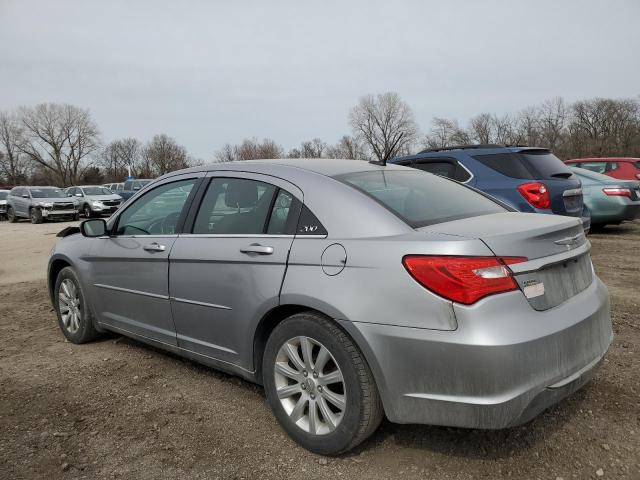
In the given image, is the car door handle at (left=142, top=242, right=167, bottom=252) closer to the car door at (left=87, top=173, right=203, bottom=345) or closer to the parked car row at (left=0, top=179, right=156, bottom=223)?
the car door at (left=87, top=173, right=203, bottom=345)

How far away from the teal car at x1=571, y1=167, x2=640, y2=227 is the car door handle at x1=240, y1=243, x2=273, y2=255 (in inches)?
344

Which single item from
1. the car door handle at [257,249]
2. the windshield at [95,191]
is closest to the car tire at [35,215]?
the windshield at [95,191]

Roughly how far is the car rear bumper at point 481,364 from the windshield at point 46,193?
→ 78.3 ft

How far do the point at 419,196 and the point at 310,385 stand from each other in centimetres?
126

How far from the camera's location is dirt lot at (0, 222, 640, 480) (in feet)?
8.17

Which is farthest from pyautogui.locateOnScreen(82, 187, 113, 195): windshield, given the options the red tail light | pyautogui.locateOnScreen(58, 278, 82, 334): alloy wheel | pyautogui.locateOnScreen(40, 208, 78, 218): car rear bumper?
the red tail light

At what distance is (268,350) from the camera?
277cm

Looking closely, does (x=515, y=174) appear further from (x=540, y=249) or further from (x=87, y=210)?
(x=87, y=210)

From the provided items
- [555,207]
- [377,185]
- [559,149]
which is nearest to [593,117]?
[559,149]

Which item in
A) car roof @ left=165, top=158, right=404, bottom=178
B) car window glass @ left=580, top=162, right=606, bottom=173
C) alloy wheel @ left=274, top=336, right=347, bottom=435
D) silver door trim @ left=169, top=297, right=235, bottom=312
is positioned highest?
car roof @ left=165, top=158, right=404, bottom=178

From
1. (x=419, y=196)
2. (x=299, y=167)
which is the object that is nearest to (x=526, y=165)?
(x=419, y=196)

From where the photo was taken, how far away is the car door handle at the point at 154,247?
11.4 ft

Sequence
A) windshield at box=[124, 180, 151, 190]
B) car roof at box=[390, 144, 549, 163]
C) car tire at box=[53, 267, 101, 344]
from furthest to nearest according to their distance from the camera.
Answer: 1. windshield at box=[124, 180, 151, 190]
2. car roof at box=[390, 144, 549, 163]
3. car tire at box=[53, 267, 101, 344]

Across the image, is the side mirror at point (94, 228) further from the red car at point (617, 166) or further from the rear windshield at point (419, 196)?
the red car at point (617, 166)
